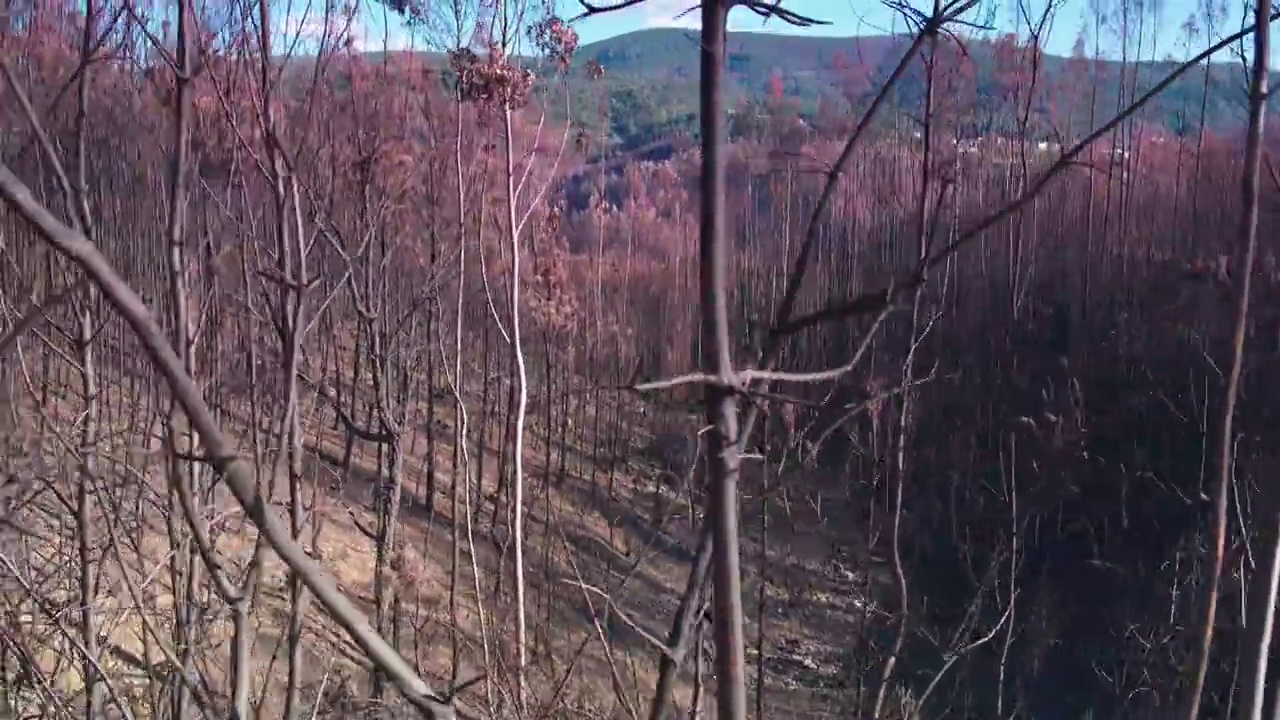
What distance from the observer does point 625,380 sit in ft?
30.4

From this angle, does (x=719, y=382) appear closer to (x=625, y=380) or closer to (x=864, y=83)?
(x=864, y=83)

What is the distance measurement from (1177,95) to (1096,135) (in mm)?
21185

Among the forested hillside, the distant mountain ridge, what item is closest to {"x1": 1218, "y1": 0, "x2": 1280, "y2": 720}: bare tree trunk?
the forested hillside

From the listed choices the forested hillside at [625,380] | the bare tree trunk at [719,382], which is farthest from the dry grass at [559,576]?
the bare tree trunk at [719,382]

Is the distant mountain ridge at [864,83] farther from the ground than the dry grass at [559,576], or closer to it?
farther from the ground

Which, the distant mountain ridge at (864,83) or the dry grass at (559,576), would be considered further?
the dry grass at (559,576)

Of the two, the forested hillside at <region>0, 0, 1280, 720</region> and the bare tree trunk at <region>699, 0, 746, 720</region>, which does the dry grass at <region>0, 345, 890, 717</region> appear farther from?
the bare tree trunk at <region>699, 0, 746, 720</region>

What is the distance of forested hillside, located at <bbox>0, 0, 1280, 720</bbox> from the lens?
2.38m

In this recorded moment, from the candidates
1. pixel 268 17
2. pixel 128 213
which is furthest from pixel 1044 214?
pixel 268 17

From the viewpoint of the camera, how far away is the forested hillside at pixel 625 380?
2383 mm

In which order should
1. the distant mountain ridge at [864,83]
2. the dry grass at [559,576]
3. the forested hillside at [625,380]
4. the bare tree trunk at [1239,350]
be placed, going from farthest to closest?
the dry grass at [559,576] → the distant mountain ridge at [864,83] → the bare tree trunk at [1239,350] → the forested hillside at [625,380]

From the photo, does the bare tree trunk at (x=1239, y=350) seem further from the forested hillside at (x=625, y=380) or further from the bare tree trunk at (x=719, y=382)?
the bare tree trunk at (x=719, y=382)

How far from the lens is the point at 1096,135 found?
1.73 m

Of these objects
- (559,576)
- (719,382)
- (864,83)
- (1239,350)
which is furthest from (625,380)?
(719,382)
